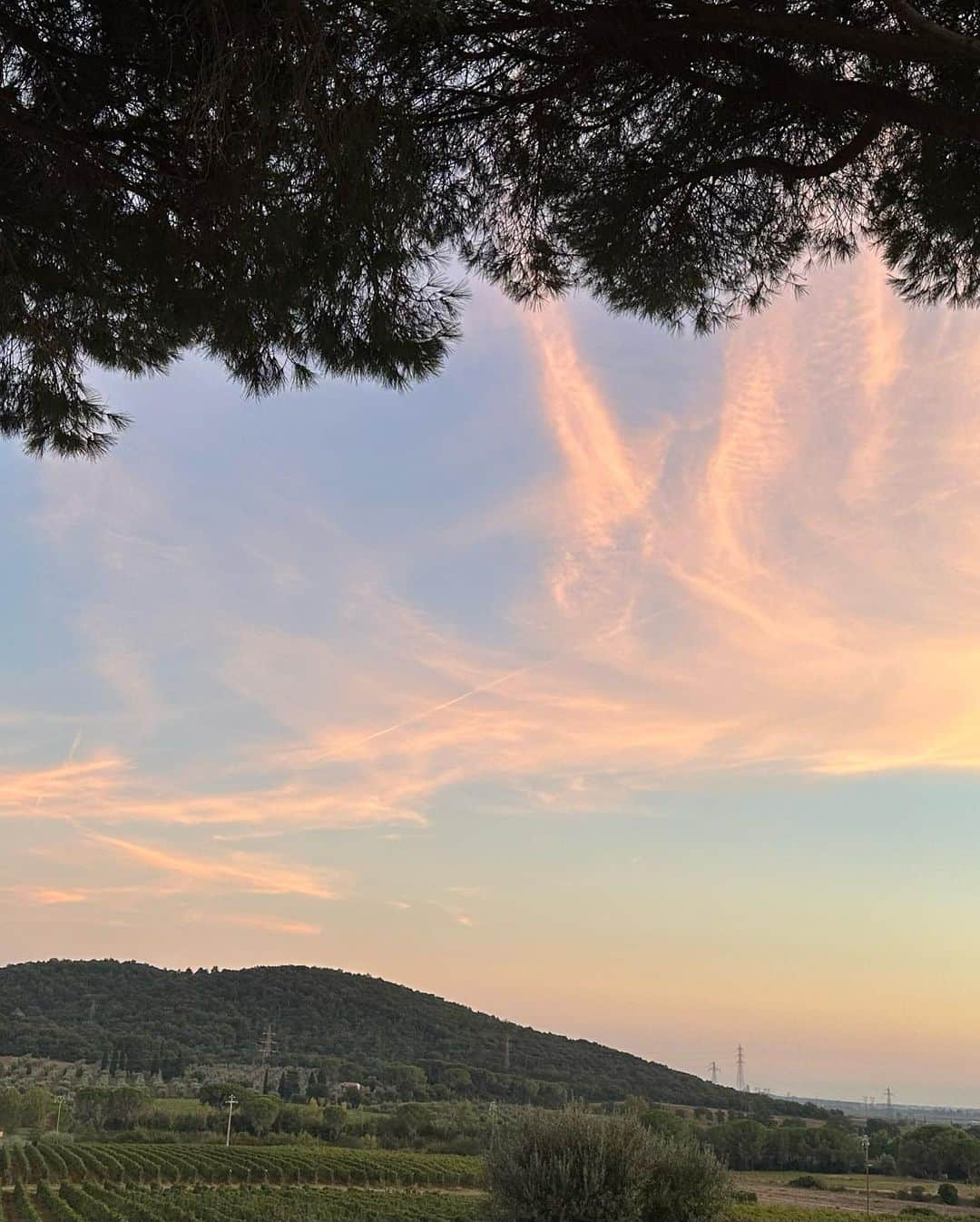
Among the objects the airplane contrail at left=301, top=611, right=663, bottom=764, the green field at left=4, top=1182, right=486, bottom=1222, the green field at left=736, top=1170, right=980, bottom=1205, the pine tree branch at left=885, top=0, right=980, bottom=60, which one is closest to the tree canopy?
the pine tree branch at left=885, top=0, right=980, bottom=60

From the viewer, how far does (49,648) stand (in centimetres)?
1752

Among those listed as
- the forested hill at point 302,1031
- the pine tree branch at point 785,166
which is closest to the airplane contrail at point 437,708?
the pine tree branch at point 785,166

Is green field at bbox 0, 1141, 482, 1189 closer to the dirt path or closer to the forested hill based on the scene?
the dirt path

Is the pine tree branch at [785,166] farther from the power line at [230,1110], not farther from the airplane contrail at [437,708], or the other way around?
the power line at [230,1110]

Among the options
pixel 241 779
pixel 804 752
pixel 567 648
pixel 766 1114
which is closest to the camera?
pixel 567 648

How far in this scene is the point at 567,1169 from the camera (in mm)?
11375

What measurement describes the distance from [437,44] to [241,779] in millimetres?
24990

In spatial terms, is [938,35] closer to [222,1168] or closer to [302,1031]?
[222,1168]

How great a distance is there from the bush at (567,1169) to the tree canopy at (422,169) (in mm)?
10064

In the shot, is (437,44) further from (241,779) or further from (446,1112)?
(446,1112)

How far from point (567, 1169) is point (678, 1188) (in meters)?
1.74

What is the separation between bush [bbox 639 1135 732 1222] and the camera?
12094 millimetres

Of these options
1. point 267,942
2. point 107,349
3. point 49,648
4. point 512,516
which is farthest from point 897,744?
point 267,942

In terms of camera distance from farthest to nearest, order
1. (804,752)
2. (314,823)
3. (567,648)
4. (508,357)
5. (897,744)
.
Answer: (314,823), (804,752), (567,648), (897,744), (508,357)
